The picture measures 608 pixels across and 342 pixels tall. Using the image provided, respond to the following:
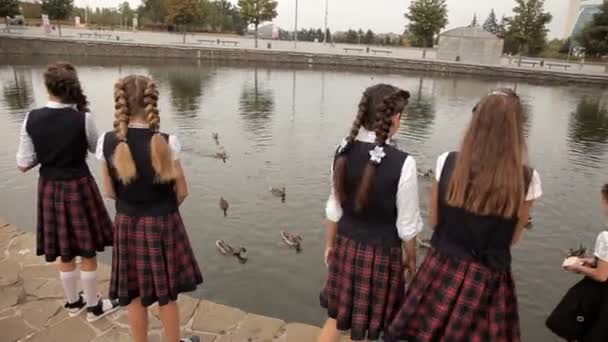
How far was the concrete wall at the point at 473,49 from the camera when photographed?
40406 millimetres

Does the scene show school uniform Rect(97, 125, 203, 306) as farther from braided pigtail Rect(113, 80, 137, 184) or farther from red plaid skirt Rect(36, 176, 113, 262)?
red plaid skirt Rect(36, 176, 113, 262)

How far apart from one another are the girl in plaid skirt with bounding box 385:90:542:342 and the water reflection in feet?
35.1

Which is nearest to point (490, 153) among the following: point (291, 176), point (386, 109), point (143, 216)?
point (386, 109)

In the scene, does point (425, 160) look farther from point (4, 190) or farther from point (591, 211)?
point (4, 190)

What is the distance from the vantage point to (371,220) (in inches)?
99.6

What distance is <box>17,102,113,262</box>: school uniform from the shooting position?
9.89ft

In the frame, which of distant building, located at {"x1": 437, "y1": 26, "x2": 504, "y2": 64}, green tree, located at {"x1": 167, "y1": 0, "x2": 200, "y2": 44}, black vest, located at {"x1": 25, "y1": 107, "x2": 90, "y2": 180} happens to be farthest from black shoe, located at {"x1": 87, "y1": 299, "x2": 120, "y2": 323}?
green tree, located at {"x1": 167, "y1": 0, "x2": 200, "y2": 44}

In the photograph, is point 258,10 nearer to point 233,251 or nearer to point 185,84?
point 185,84

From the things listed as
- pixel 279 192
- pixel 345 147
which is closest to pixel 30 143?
pixel 345 147

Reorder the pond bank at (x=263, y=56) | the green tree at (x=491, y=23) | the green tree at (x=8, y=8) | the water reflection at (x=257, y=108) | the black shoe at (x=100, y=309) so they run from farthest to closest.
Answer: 1. the green tree at (x=491, y=23)
2. the green tree at (x=8, y=8)
3. the pond bank at (x=263, y=56)
4. the water reflection at (x=257, y=108)
5. the black shoe at (x=100, y=309)

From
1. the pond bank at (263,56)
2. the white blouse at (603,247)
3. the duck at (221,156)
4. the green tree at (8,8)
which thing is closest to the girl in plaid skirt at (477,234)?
the white blouse at (603,247)

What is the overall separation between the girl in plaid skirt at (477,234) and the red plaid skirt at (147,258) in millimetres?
1408

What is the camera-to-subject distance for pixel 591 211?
8.70 meters

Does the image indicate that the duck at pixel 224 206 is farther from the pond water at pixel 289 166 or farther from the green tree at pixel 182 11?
the green tree at pixel 182 11
